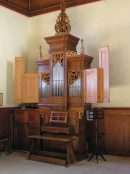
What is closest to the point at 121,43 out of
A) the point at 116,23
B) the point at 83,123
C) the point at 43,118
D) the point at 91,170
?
the point at 116,23

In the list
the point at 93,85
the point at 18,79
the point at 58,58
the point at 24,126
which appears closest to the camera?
the point at 93,85

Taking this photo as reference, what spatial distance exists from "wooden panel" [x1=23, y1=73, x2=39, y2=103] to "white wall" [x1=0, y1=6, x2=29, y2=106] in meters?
0.61

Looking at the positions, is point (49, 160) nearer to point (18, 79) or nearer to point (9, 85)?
point (18, 79)

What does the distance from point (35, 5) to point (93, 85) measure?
401 cm

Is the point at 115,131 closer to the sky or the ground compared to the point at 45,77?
closer to the ground

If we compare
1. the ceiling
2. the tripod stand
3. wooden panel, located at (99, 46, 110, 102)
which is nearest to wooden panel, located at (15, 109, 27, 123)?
the tripod stand

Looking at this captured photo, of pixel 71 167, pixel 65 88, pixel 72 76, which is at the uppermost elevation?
pixel 72 76

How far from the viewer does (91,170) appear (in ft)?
18.1

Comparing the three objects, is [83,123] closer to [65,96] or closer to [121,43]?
[65,96]

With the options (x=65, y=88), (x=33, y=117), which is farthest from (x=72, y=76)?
(x=33, y=117)

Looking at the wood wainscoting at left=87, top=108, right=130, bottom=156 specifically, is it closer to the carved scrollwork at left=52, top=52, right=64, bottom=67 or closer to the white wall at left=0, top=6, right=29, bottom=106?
the carved scrollwork at left=52, top=52, right=64, bottom=67

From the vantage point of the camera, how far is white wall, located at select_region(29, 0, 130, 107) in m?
7.05

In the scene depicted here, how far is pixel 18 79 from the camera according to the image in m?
7.71

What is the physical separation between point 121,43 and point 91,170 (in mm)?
3541
